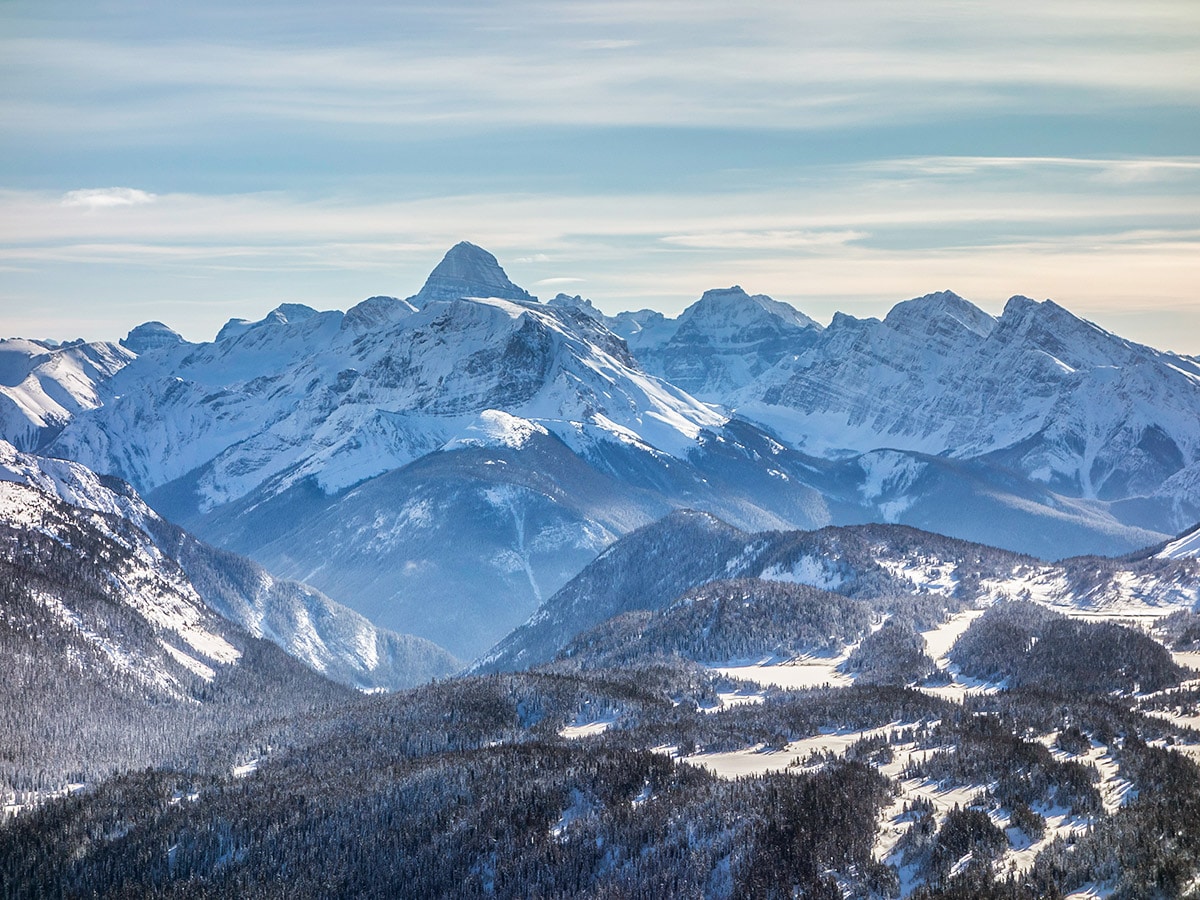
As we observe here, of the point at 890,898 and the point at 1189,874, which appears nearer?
the point at 1189,874

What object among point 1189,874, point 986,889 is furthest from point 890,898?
point 1189,874

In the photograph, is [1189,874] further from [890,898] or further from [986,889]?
[890,898]

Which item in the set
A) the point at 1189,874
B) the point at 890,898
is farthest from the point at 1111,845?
the point at 890,898

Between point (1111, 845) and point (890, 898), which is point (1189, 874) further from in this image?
point (890, 898)

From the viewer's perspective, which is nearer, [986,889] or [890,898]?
[986,889]
